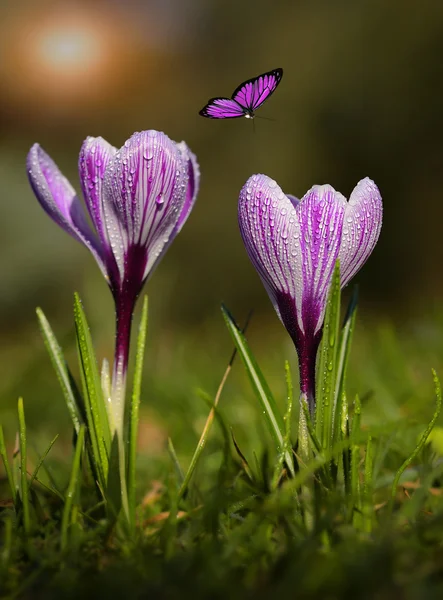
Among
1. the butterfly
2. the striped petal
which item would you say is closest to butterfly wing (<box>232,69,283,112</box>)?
the butterfly

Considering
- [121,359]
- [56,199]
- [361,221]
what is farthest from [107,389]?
[361,221]

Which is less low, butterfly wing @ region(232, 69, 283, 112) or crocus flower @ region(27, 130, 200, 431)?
butterfly wing @ region(232, 69, 283, 112)

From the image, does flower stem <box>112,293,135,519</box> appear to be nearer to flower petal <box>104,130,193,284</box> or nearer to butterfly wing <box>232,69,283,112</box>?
flower petal <box>104,130,193,284</box>

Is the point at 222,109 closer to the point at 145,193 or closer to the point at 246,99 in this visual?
the point at 246,99

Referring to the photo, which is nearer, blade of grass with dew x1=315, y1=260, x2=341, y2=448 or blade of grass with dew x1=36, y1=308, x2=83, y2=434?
blade of grass with dew x1=315, y1=260, x2=341, y2=448

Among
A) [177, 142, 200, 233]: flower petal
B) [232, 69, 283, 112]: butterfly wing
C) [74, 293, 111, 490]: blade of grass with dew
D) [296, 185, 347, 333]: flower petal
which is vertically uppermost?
[232, 69, 283, 112]: butterfly wing

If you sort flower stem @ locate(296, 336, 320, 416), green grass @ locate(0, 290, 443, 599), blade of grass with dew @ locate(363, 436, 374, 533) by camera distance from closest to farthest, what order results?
green grass @ locate(0, 290, 443, 599), blade of grass with dew @ locate(363, 436, 374, 533), flower stem @ locate(296, 336, 320, 416)

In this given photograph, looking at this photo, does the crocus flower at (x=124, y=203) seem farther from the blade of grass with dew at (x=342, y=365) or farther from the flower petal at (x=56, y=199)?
the blade of grass with dew at (x=342, y=365)
